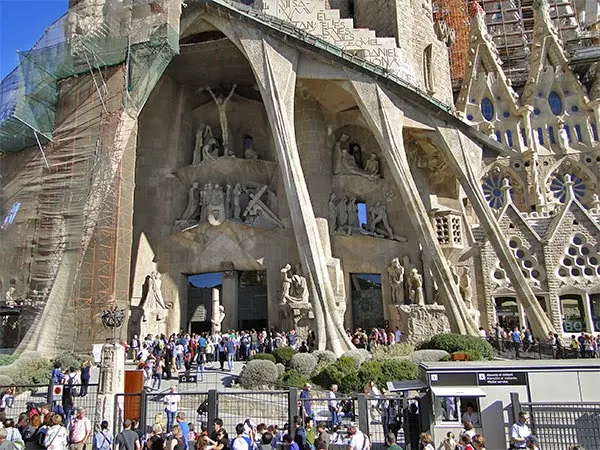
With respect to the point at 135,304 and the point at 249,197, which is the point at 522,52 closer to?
the point at 249,197

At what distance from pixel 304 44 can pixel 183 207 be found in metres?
9.45

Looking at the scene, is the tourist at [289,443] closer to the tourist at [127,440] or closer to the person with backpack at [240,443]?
the person with backpack at [240,443]

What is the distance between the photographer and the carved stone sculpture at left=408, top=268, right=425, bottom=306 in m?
20.2

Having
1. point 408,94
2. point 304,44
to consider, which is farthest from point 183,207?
point 408,94

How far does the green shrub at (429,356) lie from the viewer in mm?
14752

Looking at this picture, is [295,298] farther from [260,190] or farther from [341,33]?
[341,33]

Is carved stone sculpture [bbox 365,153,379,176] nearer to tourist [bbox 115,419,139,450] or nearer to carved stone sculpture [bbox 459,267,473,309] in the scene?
carved stone sculpture [bbox 459,267,473,309]

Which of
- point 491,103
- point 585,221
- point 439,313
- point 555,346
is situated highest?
point 491,103

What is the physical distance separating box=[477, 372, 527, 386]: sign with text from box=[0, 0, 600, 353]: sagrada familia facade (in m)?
9.95

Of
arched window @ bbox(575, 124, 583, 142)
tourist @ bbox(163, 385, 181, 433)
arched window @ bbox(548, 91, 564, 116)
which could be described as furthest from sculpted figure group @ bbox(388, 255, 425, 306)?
arched window @ bbox(548, 91, 564, 116)

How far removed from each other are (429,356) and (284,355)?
442 cm

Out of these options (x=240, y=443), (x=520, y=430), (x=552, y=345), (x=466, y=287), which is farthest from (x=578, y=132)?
(x=240, y=443)

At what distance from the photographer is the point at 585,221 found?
2425 centimetres

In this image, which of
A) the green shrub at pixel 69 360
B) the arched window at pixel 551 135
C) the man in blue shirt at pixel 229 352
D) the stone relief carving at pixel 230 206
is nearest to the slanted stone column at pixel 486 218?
the stone relief carving at pixel 230 206
